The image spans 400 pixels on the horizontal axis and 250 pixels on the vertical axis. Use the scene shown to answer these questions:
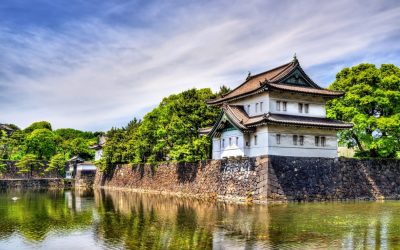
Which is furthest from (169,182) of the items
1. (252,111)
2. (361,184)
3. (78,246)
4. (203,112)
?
(78,246)

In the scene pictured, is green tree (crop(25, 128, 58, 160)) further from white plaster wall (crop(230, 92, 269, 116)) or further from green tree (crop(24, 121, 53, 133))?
white plaster wall (crop(230, 92, 269, 116))

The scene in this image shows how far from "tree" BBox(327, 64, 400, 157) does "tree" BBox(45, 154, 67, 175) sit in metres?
47.8

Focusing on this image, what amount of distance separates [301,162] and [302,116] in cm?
455

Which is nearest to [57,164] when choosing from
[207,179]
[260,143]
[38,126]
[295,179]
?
[38,126]

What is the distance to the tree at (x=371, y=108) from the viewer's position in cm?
3603

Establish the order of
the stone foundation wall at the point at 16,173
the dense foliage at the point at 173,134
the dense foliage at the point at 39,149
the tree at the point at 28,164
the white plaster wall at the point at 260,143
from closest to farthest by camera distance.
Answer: the white plaster wall at the point at 260,143, the dense foliage at the point at 173,134, the tree at the point at 28,164, the stone foundation wall at the point at 16,173, the dense foliage at the point at 39,149

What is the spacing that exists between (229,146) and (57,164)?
44572 mm

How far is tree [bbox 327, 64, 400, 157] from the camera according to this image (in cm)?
3603

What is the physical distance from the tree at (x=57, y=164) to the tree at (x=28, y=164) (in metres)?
1.82

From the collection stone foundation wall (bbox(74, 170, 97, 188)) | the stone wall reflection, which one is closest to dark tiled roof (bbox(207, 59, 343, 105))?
the stone wall reflection

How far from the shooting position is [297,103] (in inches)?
1378

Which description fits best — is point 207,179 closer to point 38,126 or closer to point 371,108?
point 371,108

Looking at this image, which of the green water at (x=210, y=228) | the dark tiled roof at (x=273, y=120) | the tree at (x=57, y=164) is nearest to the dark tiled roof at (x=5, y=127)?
the tree at (x=57, y=164)

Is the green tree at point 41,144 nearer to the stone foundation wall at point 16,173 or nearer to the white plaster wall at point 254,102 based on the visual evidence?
the stone foundation wall at point 16,173
